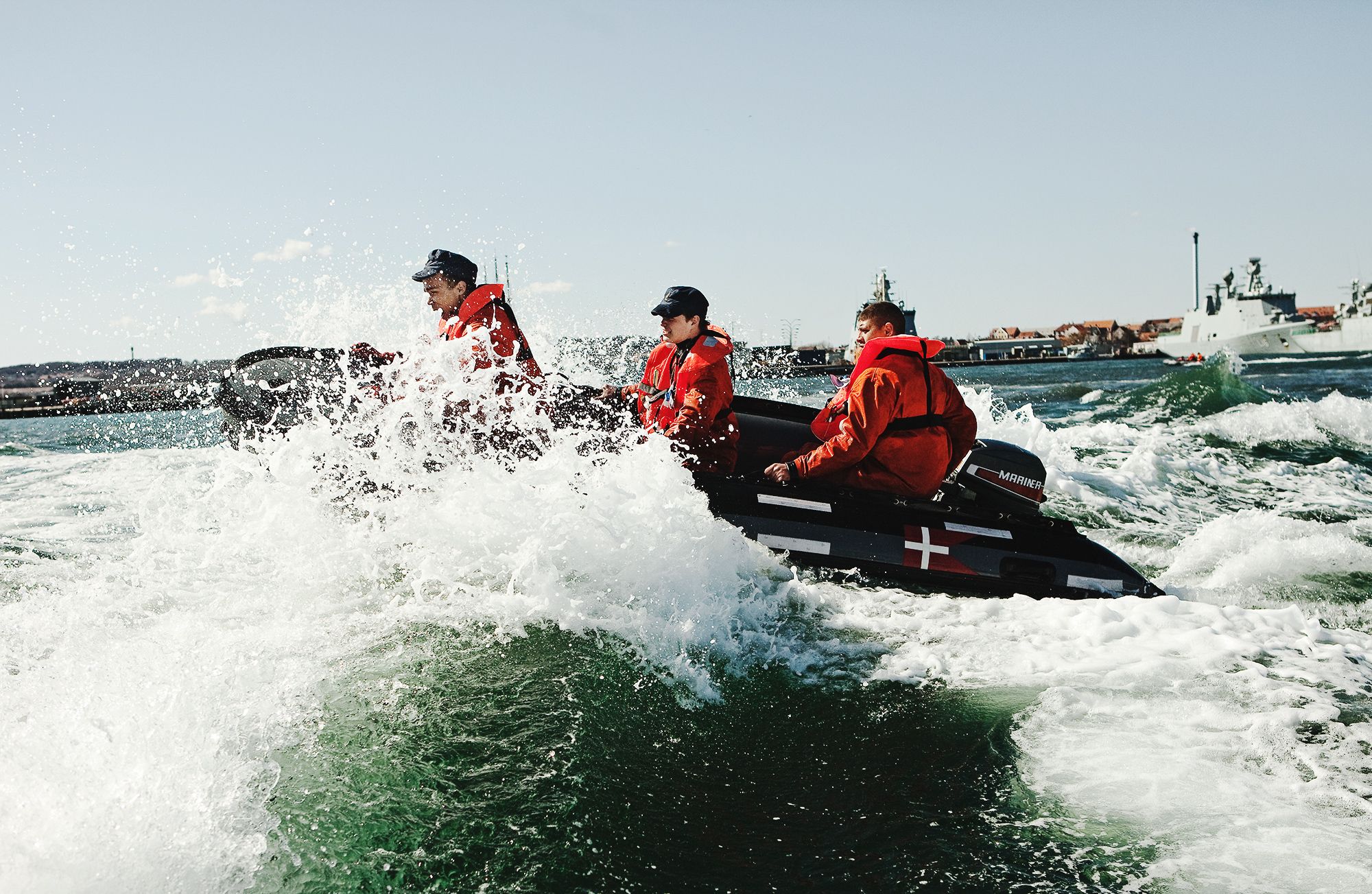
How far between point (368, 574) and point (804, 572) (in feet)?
7.75

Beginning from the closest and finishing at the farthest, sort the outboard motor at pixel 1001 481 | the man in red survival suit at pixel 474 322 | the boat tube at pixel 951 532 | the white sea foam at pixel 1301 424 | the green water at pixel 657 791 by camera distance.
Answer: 1. the green water at pixel 657 791
2. the boat tube at pixel 951 532
3. the outboard motor at pixel 1001 481
4. the man in red survival suit at pixel 474 322
5. the white sea foam at pixel 1301 424

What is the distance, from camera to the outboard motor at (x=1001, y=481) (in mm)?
5109

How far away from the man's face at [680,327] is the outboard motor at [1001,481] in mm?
1695

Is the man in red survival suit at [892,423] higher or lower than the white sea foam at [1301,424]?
higher

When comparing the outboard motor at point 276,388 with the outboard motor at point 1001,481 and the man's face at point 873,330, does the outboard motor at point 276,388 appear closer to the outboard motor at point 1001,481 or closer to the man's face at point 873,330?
the man's face at point 873,330

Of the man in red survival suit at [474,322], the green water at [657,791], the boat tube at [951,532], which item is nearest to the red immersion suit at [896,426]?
the boat tube at [951,532]

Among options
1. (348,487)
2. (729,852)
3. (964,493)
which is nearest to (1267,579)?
(964,493)

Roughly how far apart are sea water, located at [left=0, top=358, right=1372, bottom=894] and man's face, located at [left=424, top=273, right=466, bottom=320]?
0.84m

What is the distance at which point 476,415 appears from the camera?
18.4ft

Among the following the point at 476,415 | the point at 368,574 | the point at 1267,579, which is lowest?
the point at 1267,579

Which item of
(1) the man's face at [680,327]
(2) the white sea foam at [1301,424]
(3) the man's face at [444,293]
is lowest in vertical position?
(2) the white sea foam at [1301,424]

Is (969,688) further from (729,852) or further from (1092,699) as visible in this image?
(729,852)

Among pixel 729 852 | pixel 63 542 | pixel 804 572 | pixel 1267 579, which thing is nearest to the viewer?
pixel 729 852

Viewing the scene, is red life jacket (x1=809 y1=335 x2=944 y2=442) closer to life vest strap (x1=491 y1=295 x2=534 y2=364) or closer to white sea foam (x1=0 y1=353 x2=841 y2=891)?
white sea foam (x1=0 y1=353 x2=841 y2=891)
